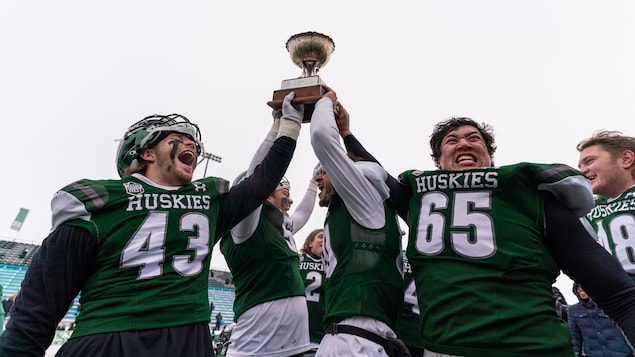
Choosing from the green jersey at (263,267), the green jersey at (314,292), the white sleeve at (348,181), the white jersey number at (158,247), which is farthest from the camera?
the green jersey at (314,292)

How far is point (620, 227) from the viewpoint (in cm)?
362

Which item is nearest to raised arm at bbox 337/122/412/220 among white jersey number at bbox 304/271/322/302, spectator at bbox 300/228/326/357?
spectator at bbox 300/228/326/357

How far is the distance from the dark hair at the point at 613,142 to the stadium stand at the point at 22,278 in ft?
90.5

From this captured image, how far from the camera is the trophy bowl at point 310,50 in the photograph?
358 cm

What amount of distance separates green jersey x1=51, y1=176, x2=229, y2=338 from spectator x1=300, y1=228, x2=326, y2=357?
2.96 m

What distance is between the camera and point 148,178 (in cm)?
273

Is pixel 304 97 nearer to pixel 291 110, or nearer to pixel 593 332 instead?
pixel 291 110

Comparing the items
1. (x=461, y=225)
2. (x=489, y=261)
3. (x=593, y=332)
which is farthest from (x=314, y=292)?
(x=489, y=261)

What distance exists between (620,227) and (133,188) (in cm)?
392

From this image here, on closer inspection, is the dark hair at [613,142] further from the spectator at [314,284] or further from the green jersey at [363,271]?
the spectator at [314,284]

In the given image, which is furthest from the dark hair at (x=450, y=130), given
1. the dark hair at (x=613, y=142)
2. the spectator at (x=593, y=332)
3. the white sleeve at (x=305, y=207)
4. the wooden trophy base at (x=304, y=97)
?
the white sleeve at (x=305, y=207)

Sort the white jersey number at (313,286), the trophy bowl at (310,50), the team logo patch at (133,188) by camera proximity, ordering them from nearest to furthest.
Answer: the team logo patch at (133,188), the trophy bowl at (310,50), the white jersey number at (313,286)

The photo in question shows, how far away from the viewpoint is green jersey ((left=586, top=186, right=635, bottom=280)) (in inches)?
136

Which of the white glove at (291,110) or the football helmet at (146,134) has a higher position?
the white glove at (291,110)
